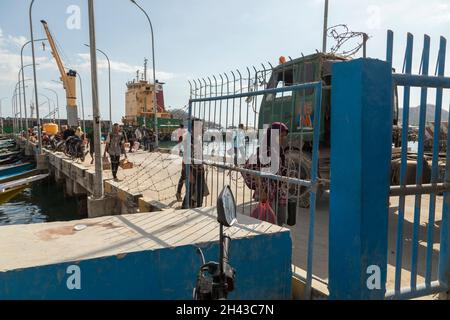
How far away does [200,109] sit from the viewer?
4.99m

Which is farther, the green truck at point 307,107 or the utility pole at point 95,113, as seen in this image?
the utility pole at point 95,113

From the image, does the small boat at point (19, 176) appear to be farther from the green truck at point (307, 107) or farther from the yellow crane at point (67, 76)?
the yellow crane at point (67, 76)

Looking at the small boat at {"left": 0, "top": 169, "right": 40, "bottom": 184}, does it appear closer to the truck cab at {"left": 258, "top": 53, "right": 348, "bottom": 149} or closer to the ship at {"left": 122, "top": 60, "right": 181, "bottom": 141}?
the truck cab at {"left": 258, "top": 53, "right": 348, "bottom": 149}

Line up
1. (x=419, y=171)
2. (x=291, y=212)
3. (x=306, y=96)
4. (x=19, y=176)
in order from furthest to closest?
1. (x=19, y=176)
2. (x=306, y=96)
3. (x=291, y=212)
4. (x=419, y=171)

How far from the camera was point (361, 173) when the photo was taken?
8.15ft

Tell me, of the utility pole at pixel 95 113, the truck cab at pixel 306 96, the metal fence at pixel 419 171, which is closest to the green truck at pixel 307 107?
the truck cab at pixel 306 96

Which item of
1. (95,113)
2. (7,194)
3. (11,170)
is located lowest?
(7,194)

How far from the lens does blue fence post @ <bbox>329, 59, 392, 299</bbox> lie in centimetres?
248

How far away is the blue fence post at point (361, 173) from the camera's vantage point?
97.5 inches

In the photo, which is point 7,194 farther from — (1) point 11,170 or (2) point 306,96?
(2) point 306,96

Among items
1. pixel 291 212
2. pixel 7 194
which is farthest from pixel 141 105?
pixel 291 212

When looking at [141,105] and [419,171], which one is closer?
[419,171]

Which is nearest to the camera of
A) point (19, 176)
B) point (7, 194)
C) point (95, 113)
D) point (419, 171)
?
point (419, 171)
